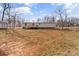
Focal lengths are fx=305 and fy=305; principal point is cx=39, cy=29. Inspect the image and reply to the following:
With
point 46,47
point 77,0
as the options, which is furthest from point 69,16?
point 46,47

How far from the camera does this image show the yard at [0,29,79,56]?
2994 mm

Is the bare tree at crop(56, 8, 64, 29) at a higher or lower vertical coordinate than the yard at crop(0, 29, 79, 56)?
higher

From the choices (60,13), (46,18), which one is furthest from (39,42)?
(60,13)

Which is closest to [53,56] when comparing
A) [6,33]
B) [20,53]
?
[20,53]

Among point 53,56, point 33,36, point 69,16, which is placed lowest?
point 53,56

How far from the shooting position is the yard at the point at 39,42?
2.99m

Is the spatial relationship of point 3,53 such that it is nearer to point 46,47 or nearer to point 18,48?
point 18,48

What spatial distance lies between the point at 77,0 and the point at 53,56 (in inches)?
23.5

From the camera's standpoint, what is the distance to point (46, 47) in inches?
118

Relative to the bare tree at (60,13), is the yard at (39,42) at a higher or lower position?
lower

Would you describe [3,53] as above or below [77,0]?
below

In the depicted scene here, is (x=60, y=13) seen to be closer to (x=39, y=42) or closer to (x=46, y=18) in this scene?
(x=46, y=18)

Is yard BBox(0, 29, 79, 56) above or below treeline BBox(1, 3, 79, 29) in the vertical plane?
below

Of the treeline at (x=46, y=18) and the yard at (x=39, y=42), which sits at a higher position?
the treeline at (x=46, y=18)
